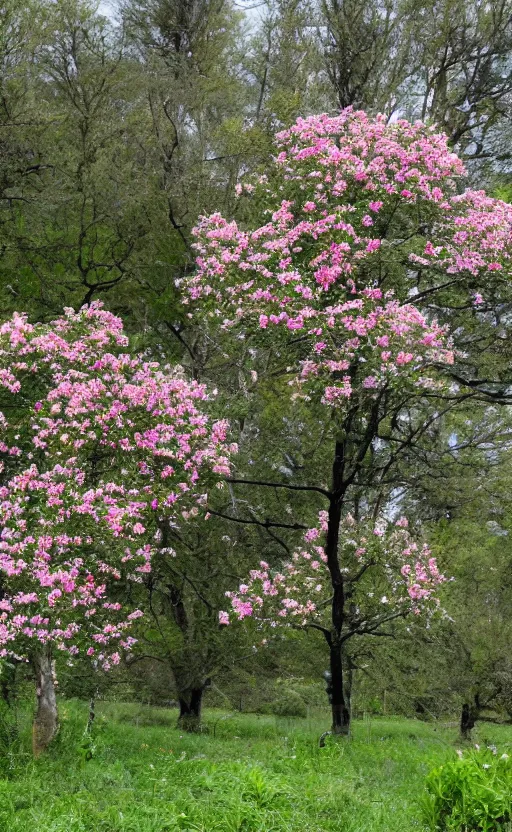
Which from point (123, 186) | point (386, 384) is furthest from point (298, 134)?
point (123, 186)

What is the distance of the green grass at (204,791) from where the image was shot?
5379 mm

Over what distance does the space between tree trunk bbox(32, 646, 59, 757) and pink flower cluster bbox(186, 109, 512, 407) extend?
4.39 m

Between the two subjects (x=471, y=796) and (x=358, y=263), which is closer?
(x=471, y=796)

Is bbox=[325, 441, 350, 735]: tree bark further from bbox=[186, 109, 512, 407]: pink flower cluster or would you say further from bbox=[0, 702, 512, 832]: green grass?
bbox=[186, 109, 512, 407]: pink flower cluster

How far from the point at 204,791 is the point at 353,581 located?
5882mm

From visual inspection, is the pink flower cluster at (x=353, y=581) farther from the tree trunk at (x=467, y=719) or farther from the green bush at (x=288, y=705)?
the green bush at (x=288, y=705)

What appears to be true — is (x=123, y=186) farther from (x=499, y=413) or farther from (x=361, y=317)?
(x=499, y=413)

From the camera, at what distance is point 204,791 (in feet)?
20.6

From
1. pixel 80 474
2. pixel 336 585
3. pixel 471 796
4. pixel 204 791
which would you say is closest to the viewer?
pixel 471 796

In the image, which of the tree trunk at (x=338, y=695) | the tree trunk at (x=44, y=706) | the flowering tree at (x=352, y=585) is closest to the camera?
the tree trunk at (x=44, y=706)

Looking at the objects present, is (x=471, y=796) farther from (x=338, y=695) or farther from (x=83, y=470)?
(x=338, y=695)

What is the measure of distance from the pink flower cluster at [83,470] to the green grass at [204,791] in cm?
115

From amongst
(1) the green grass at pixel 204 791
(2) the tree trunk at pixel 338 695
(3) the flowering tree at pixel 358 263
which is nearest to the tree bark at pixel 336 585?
(2) the tree trunk at pixel 338 695

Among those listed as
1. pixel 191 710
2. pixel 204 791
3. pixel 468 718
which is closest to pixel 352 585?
pixel 191 710
